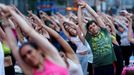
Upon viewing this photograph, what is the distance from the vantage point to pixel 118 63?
10.8 meters

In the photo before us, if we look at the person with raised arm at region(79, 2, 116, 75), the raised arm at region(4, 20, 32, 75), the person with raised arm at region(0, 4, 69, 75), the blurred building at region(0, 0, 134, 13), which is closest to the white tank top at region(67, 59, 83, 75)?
the person with raised arm at region(0, 4, 69, 75)

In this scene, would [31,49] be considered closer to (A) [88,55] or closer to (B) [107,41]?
(B) [107,41]

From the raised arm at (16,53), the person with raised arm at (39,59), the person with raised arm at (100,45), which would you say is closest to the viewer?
the person with raised arm at (39,59)

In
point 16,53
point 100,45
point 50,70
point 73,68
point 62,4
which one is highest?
point 16,53

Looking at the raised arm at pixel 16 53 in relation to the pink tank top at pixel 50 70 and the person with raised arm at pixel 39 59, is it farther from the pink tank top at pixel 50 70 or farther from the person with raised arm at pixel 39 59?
the pink tank top at pixel 50 70

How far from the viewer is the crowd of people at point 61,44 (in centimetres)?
458

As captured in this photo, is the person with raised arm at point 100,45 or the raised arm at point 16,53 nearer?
the raised arm at point 16,53

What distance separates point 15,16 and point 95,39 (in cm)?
380

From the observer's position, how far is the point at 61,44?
5344 mm

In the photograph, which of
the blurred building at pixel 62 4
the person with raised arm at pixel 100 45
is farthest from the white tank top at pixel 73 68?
the blurred building at pixel 62 4

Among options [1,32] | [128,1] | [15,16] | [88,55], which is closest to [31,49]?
[15,16]

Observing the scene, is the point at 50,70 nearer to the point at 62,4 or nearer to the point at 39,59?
the point at 39,59

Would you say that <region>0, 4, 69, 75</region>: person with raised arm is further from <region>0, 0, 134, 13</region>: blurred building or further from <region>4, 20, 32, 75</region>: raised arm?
<region>0, 0, 134, 13</region>: blurred building

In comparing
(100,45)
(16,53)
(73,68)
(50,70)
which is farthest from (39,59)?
(100,45)
